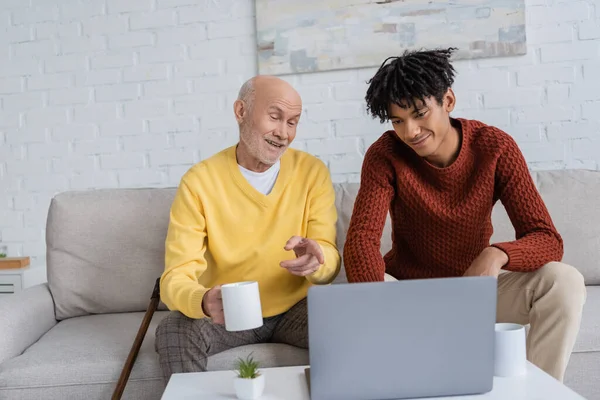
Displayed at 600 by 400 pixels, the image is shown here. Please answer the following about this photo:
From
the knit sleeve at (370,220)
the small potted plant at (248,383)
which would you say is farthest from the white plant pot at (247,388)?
the knit sleeve at (370,220)

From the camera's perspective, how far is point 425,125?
5.95ft

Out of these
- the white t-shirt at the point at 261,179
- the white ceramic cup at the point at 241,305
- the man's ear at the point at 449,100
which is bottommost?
the white ceramic cup at the point at 241,305

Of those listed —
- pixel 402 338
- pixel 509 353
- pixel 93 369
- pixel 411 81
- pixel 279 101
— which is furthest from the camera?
pixel 279 101

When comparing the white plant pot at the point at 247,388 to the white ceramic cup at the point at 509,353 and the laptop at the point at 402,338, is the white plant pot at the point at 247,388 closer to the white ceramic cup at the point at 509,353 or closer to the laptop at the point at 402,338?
the laptop at the point at 402,338

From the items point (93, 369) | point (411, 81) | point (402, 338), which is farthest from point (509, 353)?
point (93, 369)

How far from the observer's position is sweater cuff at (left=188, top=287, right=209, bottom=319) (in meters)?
1.71

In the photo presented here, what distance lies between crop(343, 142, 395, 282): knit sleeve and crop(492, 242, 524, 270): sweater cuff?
1.05 ft

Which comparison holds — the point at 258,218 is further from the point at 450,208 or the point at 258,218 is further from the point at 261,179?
the point at 450,208

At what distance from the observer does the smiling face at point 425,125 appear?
5.90 feet

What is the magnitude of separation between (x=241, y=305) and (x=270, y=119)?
2.51ft

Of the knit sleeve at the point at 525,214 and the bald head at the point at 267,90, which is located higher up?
the bald head at the point at 267,90

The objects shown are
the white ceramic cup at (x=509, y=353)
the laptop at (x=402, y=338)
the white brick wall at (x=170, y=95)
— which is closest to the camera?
the laptop at (x=402, y=338)

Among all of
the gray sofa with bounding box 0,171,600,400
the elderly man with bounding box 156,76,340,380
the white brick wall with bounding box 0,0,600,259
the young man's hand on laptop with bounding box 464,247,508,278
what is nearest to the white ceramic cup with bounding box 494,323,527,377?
the young man's hand on laptop with bounding box 464,247,508,278

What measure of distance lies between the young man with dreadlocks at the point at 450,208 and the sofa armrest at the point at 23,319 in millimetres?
1003
